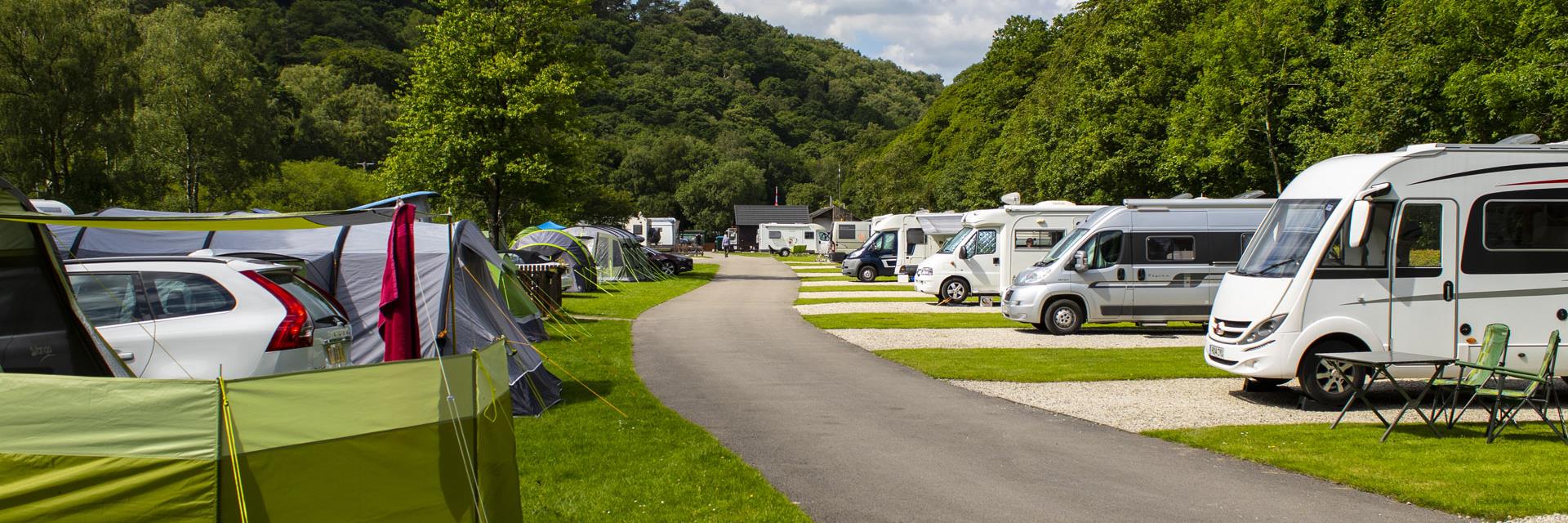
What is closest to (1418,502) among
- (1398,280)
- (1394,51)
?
(1398,280)

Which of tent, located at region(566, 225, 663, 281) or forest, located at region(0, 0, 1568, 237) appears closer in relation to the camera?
forest, located at region(0, 0, 1568, 237)

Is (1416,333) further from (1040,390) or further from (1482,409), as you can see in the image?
(1040,390)

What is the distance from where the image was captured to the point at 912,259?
109 ft

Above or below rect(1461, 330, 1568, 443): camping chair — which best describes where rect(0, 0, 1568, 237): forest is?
above

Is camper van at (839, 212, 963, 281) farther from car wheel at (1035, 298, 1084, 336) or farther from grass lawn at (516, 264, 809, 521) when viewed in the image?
grass lawn at (516, 264, 809, 521)

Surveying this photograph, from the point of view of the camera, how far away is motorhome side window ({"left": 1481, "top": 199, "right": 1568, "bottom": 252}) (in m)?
10.2

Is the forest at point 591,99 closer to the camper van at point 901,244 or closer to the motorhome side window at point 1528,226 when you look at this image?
the camper van at point 901,244

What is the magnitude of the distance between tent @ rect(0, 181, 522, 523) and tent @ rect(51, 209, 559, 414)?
512 centimetres

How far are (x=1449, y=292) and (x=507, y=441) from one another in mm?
9187

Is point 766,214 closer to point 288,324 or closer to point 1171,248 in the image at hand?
point 1171,248

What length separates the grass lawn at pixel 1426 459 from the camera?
21.9 ft

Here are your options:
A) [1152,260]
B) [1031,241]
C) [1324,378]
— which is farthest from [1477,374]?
[1031,241]

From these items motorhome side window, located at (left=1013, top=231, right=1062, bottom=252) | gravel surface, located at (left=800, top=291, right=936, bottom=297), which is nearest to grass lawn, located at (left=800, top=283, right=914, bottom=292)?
gravel surface, located at (left=800, top=291, right=936, bottom=297)

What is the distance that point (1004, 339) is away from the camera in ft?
55.2
